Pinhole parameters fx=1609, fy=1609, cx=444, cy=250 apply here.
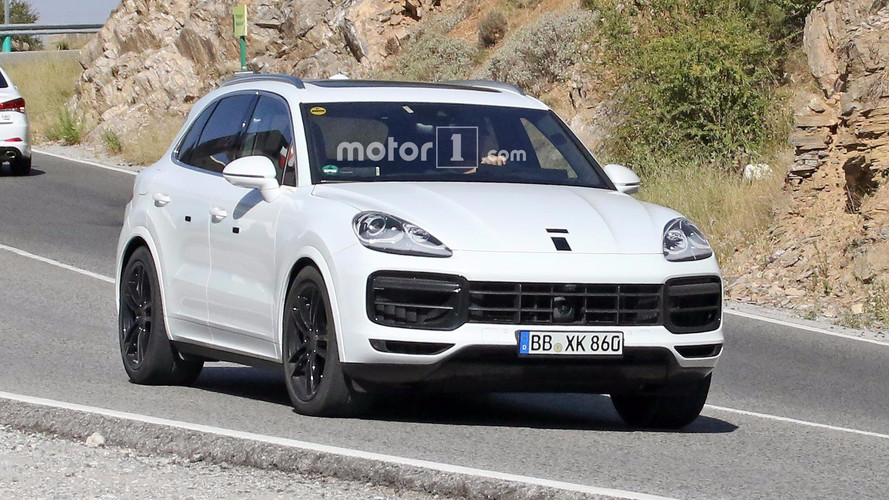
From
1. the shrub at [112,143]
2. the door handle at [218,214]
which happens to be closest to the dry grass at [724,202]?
the door handle at [218,214]

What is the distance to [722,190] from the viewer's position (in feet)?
61.5

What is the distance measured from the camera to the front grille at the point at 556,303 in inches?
278

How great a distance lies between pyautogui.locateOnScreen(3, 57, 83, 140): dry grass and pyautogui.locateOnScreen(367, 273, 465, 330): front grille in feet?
106

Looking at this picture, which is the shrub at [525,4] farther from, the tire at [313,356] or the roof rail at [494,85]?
the tire at [313,356]

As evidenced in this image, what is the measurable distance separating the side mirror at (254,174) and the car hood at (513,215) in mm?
279

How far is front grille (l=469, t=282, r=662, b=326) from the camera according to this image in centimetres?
705

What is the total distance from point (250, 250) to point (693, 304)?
2233 millimetres

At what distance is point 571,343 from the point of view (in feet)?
23.3

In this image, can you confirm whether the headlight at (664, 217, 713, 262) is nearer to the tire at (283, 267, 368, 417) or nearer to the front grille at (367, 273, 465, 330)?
the front grille at (367, 273, 465, 330)

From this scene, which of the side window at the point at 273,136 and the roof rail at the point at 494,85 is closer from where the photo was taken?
the side window at the point at 273,136

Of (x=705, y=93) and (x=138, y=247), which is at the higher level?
(x=138, y=247)

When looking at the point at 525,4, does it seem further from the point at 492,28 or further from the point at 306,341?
the point at 306,341

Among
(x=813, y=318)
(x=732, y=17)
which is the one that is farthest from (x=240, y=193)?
(x=732, y=17)

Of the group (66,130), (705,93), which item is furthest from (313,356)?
(66,130)
